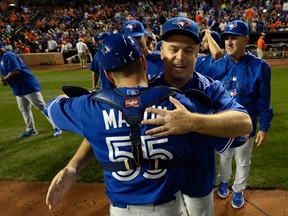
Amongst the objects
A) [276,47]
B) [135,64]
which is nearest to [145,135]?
[135,64]

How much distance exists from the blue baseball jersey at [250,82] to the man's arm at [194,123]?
1.83m

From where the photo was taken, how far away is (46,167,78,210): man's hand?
5.80 feet

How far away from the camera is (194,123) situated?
1.45m

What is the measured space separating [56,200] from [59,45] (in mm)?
24364

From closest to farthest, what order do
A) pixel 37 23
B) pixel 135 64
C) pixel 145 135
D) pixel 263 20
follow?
pixel 145 135 < pixel 135 64 < pixel 263 20 < pixel 37 23

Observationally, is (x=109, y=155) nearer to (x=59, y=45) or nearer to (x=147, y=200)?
(x=147, y=200)

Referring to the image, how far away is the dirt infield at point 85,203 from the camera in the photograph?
3.58m

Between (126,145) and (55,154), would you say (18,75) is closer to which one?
(55,154)

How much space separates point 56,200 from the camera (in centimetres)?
178

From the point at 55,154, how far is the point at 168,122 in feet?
15.5

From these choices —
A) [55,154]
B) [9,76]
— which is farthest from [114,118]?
[9,76]

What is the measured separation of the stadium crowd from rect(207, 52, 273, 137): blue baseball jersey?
57.9 ft

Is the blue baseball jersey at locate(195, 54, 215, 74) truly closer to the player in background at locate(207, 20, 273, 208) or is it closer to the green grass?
the player in background at locate(207, 20, 273, 208)

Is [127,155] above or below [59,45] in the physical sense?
above
